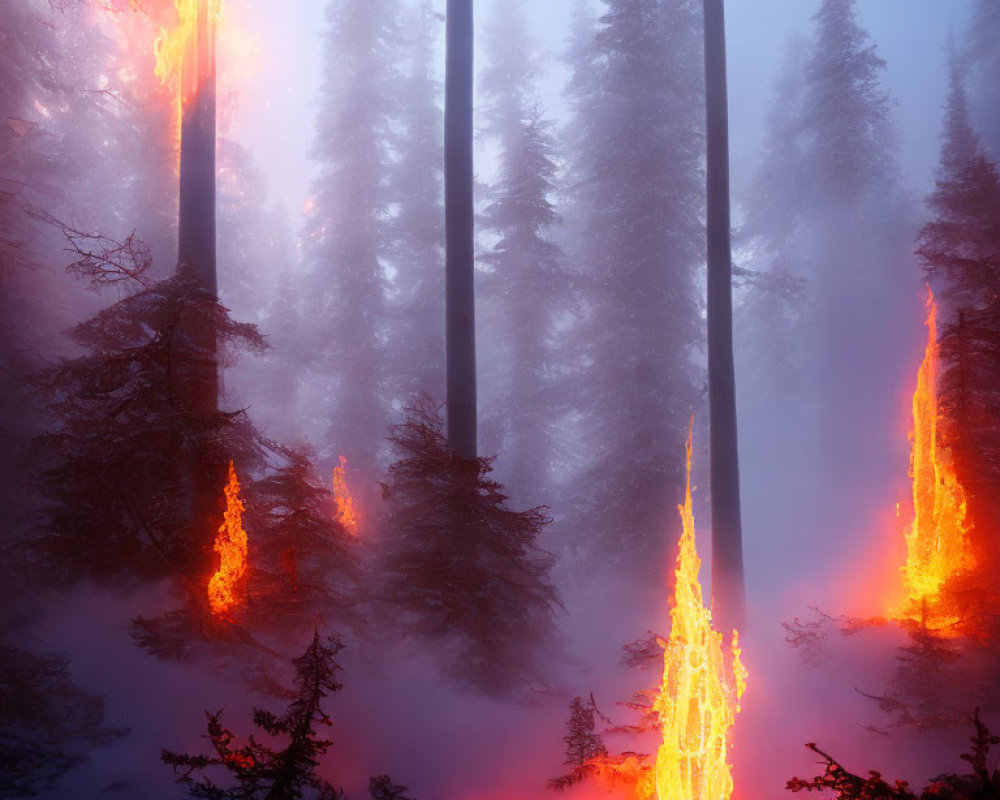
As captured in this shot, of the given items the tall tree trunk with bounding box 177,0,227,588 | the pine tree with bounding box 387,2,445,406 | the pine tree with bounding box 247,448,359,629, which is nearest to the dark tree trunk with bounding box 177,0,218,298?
the tall tree trunk with bounding box 177,0,227,588

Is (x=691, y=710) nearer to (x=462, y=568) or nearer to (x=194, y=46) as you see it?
(x=462, y=568)

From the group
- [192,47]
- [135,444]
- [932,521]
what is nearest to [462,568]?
[135,444]

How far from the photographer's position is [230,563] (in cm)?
716

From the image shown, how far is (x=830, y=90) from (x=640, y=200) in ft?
51.7

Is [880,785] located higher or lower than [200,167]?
lower

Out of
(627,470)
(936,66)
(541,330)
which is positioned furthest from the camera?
(936,66)

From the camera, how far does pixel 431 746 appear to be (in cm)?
733

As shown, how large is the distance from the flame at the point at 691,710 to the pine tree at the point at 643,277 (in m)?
8.73

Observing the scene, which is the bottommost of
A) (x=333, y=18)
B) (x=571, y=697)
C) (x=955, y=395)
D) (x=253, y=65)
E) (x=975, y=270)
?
(x=571, y=697)

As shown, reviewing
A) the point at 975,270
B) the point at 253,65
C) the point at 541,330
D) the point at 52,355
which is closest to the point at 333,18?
the point at 253,65

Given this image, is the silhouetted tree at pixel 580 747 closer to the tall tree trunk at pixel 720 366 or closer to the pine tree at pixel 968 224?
the tall tree trunk at pixel 720 366

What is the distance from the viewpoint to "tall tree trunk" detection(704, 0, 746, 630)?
1146 cm

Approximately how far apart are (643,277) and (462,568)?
1086cm

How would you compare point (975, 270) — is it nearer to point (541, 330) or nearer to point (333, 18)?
point (541, 330)
